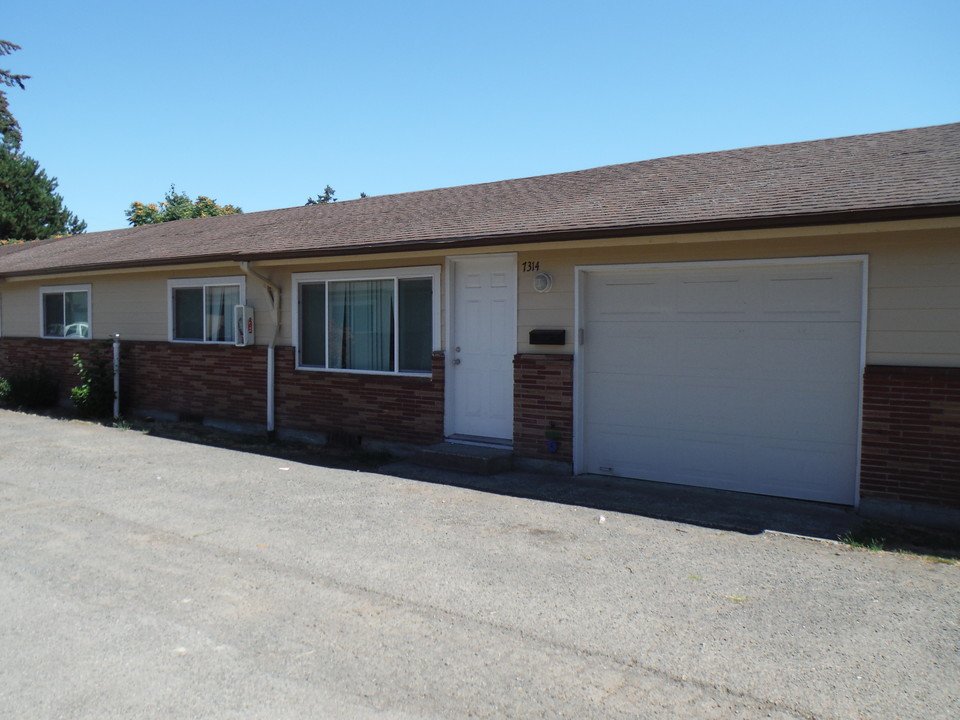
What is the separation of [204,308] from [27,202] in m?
27.8

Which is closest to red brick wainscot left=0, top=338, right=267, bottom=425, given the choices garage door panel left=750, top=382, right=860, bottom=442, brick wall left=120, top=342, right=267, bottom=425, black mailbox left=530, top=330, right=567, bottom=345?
brick wall left=120, top=342, right=267, bottom=425

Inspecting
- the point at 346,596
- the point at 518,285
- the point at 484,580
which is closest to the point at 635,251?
the point at 518,285

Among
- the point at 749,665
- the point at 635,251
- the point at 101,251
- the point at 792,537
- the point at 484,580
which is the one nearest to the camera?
the point at 749,665

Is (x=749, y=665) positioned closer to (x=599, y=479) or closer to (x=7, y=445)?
(x=599, y=479)

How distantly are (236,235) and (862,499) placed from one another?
34.9ft

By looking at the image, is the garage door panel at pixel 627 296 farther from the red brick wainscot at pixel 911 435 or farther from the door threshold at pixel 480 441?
the red brick wainscot at pixel 911 435

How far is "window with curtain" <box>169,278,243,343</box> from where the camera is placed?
39.4 ft

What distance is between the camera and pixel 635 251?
796 centimetres

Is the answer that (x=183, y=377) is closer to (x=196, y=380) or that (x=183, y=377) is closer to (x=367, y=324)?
(x=196, y=380)

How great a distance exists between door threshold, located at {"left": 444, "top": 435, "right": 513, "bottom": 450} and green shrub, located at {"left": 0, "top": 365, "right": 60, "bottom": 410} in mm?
9694

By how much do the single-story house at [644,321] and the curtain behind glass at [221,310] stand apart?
31 millimetres

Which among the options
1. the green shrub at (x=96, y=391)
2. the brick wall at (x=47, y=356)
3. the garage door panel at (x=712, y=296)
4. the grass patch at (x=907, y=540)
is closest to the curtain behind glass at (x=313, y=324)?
the green shrub at (x=96, y=391)

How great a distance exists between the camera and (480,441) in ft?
30.4

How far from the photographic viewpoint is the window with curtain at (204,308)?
12016 millimetres
